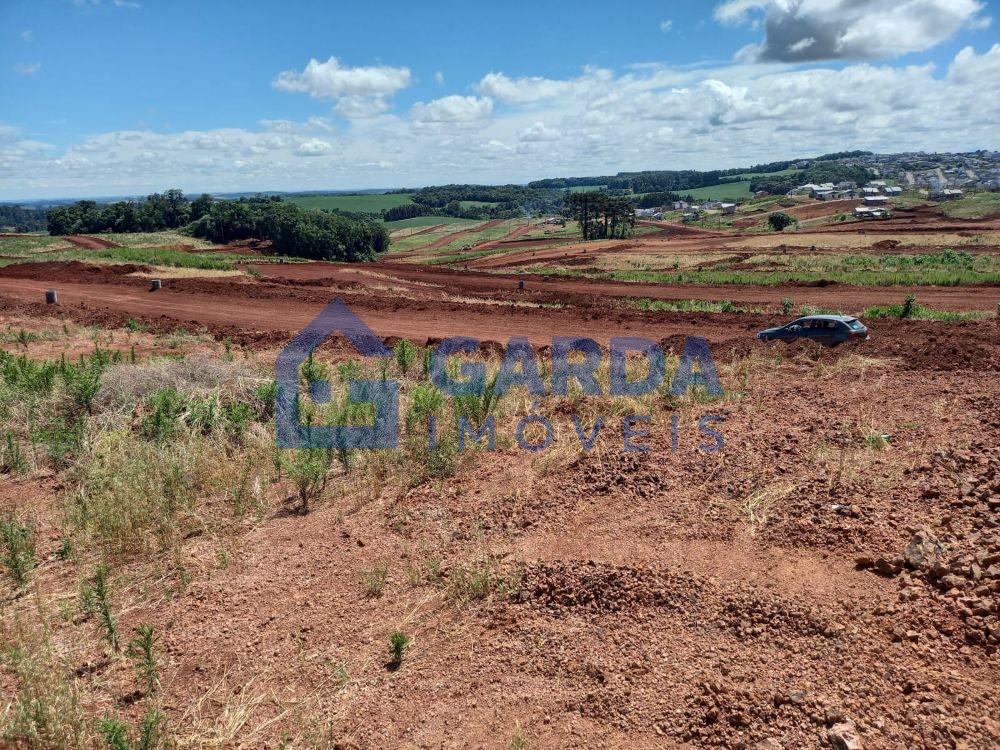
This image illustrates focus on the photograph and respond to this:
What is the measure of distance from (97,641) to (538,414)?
6427 millimetres

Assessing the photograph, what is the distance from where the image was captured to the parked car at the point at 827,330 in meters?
16.0

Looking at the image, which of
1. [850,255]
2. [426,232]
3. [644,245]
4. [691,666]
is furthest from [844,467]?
[426,232]

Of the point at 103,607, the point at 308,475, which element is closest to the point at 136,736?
the point at 103,607

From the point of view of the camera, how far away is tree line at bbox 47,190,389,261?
69.9 metres

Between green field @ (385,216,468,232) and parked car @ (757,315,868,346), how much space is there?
139129mm

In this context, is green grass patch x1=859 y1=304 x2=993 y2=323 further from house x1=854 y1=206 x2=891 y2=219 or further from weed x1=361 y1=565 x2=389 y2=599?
house x1=854 y1=206 x2=891 y2=219

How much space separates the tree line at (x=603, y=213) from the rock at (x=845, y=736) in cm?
9581

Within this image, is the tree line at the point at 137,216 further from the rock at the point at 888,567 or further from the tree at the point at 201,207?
the rock at the point at 888,567

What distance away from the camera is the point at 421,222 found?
530 ft

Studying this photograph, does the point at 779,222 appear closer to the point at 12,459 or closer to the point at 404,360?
the point at 404,360

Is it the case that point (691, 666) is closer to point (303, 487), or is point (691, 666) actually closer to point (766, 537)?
point (766, 537)

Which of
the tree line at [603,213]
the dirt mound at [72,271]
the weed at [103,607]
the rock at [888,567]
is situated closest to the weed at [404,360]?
the weed at [103,607]

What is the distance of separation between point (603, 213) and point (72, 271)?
3198 inches

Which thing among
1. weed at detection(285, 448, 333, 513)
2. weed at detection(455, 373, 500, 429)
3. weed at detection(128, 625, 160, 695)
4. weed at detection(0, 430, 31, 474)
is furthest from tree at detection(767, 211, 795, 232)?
weed at detection(128, 625, 160, 695)
